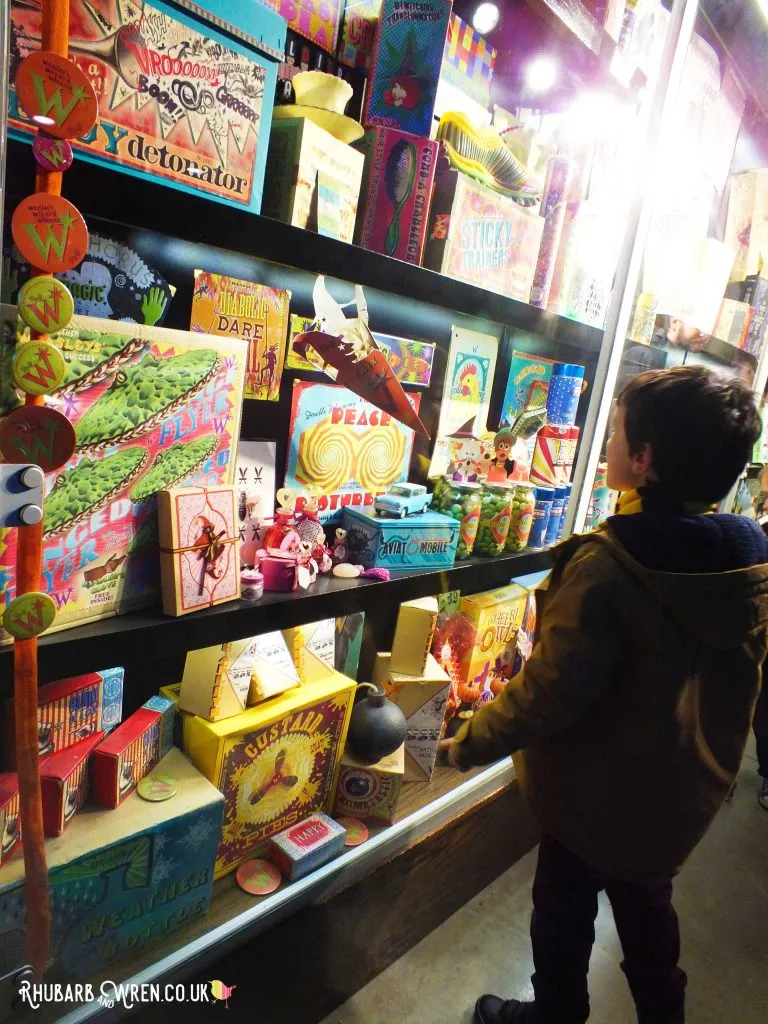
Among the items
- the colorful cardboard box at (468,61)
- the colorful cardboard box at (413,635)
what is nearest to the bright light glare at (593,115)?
the colorful cardboard box at (468,61)

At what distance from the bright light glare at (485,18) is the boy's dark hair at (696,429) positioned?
1.02 meters

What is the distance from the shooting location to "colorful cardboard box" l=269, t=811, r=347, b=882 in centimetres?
142

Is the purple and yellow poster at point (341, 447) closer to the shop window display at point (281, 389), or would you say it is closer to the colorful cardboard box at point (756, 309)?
the shop window display at point (281, 389)

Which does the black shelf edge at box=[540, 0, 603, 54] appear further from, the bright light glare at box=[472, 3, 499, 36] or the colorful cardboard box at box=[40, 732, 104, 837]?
the colorful cardboard box at box=[40, 732, 104, 837]

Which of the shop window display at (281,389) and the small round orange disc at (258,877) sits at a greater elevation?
the shop window display at (281,389)

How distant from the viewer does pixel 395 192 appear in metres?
1.33

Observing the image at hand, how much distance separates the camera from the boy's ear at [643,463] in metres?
1.22

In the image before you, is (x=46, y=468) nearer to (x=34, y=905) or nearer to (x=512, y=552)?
(x=34, y=905)

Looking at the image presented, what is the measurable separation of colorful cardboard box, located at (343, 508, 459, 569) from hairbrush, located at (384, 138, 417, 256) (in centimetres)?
64

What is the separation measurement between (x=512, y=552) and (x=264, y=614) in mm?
872

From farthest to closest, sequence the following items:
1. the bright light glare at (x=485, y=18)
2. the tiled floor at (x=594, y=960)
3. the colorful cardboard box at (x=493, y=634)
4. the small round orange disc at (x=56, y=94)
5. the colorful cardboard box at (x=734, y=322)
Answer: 1. the colorful cardboard box at (x=734, y=322)
2. the colorful cardboard box at (x=493, y=634)
3. the tiled floor at (x=594, y=960)
4. the bright light glare at (x=485, y=18)
5. the small round orange disc at (x=56, y=94)

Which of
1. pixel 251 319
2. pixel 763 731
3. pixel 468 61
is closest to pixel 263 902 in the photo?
pixel 251 319

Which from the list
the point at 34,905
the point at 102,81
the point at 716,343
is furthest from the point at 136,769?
the point at 716,343

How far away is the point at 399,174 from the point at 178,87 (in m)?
0.51
